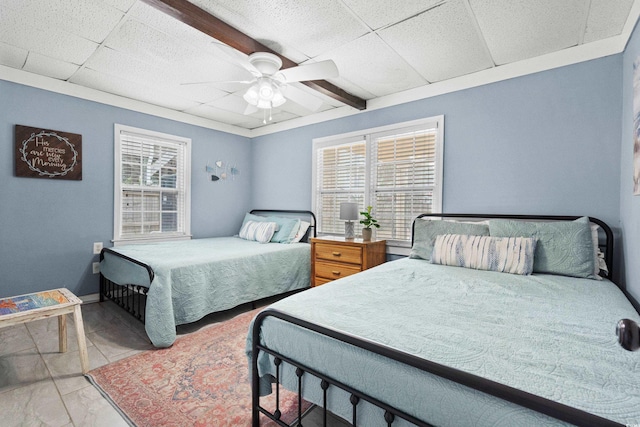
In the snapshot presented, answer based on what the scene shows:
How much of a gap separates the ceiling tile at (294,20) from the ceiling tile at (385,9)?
70mm

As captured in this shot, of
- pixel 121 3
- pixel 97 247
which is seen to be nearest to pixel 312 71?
pixel 121 3

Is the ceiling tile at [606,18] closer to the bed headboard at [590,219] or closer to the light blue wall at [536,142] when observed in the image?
the light blue wall at [536,142]

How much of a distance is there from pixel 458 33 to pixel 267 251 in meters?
2.62

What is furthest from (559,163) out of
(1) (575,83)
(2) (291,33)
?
(2) (291,33)

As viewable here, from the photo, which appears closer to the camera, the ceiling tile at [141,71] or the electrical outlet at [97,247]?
the ceiling tile at [141,71]

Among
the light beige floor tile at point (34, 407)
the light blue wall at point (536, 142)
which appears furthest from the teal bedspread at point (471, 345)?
the light beige floor tile at point (34, 407)

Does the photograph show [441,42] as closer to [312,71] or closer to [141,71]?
[312,71]

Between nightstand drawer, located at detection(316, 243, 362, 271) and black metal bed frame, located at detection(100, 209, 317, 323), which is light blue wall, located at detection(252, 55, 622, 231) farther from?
black metal bed frame, located at detection(100, 209, 317, 323)

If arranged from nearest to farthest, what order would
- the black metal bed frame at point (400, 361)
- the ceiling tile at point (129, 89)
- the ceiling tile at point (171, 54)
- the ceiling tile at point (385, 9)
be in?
the black metal bed frame at point (400, 361) < the ceiling tile at point (385, 9) < the ceiling tile at point (171, 54) < the ceiling tile at point (129, 89)

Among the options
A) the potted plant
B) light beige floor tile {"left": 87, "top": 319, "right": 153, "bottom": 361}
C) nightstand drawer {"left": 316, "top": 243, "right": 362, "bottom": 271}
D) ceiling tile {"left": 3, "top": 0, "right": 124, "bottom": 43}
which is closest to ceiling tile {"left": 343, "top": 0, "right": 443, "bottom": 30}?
ceiling tile {"left": 3, "top": 0, "right": 124, "bottom": 43}

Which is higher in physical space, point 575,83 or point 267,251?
point 575,83

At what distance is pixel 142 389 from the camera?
6.18 ft

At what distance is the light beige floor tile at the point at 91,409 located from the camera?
1.60m

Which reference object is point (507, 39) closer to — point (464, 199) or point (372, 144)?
point (464, 199)
